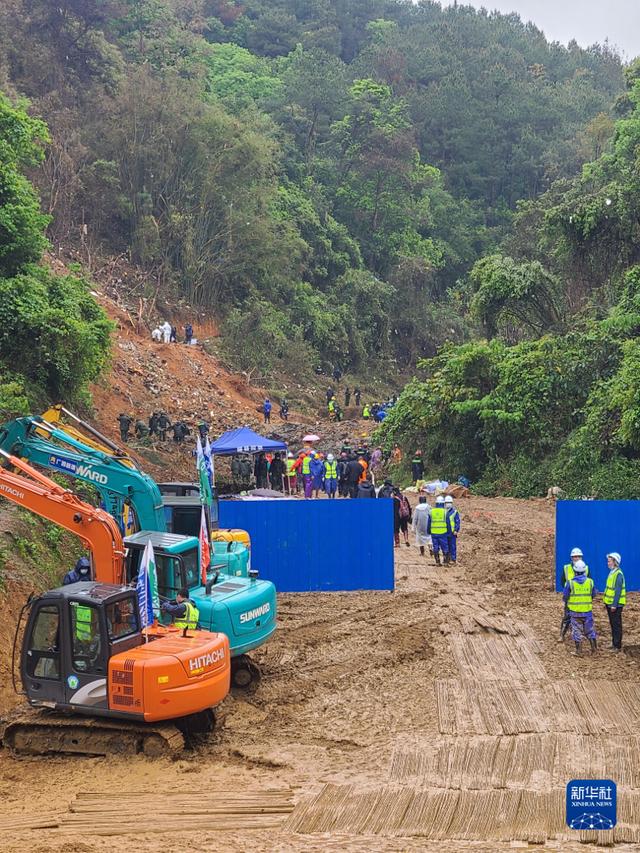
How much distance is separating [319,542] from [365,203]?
52271 mm

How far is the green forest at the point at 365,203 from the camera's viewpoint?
32.2 metres

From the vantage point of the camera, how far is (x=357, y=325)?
204 ft

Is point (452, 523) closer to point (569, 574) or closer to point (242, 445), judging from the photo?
point (569, 574)

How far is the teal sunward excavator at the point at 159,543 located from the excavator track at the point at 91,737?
5.86 feet

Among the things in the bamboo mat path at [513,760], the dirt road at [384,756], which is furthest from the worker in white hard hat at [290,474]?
the bamboo mat path at [513,760]

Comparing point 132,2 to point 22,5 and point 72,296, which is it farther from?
point 72,296

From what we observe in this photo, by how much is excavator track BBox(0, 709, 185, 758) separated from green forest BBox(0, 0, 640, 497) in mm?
15526

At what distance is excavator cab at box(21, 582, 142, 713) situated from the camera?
10.8 m

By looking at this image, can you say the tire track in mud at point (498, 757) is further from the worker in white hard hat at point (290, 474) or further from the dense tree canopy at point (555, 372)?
the worker in white hard hat at point (290, 474)

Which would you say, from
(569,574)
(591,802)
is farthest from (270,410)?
(591,802)

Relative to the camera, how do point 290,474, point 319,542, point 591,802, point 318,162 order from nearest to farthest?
point 591,802 < point 319,542 < point 290,474 < point 318,162

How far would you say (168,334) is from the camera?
163 feet

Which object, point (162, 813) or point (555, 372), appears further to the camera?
point (555, 372)

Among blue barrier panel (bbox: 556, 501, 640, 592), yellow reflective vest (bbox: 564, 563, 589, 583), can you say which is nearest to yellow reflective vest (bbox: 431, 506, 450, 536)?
blue barrier panel (bbox: 556, 501, 640, 592)
